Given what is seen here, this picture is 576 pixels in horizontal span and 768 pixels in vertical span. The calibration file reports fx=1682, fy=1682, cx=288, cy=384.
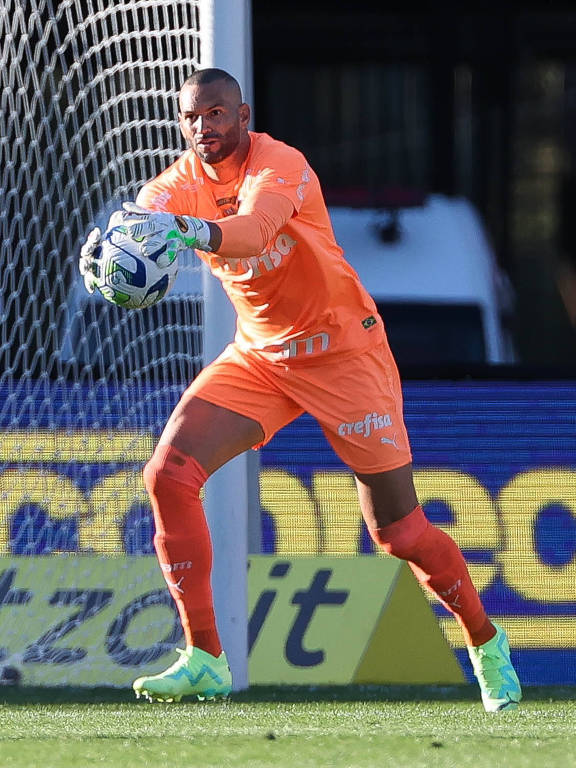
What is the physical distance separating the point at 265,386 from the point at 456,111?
1279 centimetres

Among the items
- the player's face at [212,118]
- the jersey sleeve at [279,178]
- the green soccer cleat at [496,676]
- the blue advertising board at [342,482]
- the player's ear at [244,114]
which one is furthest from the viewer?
the blue advertising board at [342,482]

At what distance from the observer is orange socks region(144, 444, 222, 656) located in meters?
5.23

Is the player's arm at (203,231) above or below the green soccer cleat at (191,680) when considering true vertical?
above

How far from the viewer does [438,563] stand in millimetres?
5516

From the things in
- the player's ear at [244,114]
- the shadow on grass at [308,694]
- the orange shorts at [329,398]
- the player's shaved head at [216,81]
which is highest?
the player's shaved head at [216,81]

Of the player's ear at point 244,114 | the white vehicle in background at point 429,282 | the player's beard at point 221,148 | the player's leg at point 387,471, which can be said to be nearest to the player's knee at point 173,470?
the player's leg at point 387,471

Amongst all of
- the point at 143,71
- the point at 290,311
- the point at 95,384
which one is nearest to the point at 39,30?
the point at 143,71

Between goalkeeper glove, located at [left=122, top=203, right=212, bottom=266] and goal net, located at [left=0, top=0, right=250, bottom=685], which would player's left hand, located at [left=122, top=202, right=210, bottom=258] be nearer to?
goalkeeper glove, located at [left=122, top=203, right=212, bottom=266]

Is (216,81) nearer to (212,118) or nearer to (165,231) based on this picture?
(212,118)

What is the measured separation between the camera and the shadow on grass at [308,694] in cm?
590

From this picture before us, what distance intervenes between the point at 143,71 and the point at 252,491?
1694 millimetres

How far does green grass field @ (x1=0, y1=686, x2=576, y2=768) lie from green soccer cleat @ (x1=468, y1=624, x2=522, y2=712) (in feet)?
0.22

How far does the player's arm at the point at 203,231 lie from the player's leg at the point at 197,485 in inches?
28.7

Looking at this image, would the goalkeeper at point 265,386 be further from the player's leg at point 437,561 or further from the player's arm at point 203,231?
the player's arm at point 203,231
